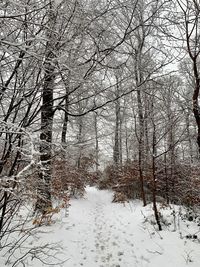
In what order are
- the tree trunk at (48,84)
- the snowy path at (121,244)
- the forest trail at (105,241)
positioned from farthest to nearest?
the forest trail at (105,241) < the snowy path at (121,244) < the tree trunk at (48,84)

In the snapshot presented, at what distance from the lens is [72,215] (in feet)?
25.2

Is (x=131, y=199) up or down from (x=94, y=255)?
up

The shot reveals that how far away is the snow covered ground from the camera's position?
14.7 ft

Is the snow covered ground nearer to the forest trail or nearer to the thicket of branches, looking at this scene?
the forest trail

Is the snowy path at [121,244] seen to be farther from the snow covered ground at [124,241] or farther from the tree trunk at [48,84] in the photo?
the tree trunk at [48,84]

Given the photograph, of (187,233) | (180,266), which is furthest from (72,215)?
(180,266)

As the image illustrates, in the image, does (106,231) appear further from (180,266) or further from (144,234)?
(180,266)

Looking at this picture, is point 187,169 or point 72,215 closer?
point 72,215

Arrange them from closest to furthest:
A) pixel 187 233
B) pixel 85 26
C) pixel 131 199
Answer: pixel 85 26 → pixel 187 233 → pixel 131 199

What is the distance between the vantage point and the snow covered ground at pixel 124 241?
14.7 ft

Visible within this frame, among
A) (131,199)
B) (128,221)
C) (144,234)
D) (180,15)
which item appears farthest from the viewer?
(131,199)

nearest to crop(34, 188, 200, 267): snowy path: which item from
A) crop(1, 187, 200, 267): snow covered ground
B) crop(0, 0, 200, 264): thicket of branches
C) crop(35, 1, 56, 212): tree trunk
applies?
crop(1, 187, 200, 267): snow covered ground

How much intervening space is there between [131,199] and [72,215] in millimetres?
3531

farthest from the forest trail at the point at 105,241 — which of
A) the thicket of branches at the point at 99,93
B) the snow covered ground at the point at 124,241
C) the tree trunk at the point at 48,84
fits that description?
the tree trunk at the point at 48,84
